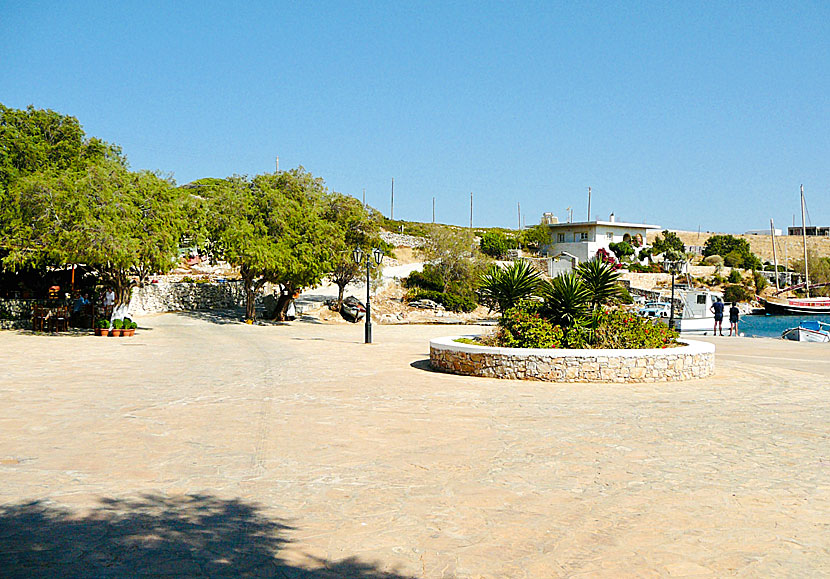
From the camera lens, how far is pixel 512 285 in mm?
17547

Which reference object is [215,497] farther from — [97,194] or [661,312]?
[661,312]

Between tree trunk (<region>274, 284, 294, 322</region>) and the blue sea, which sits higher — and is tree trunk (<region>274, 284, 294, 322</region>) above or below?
above

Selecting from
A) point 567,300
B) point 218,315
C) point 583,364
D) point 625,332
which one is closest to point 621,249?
point 218,315

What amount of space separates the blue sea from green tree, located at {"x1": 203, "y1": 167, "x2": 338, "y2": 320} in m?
28.4

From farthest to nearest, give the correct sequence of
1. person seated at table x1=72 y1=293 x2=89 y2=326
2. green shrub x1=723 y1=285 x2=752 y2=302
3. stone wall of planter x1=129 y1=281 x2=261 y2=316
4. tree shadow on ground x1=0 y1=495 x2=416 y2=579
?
green shrub x1=723 y1=285 x2=752 y2=302 → stone wall of planter x1=129 y1=281 x2=261 y2=316 → person seated at table x1=72 y1=293 x2=89 y2=326 → tree shadow on ground x1=0 y1=495 x2=416 y2=579

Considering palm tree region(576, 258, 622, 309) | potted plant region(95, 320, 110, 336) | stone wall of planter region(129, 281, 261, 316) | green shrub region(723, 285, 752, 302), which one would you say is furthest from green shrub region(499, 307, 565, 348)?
green shrub region(723, 285, 752, 302)

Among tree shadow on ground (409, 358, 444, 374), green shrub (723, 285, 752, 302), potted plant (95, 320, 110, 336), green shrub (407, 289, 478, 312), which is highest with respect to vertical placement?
green shrub (723, 285, 752, 302)

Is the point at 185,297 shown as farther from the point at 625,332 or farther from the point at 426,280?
the point at 625,332

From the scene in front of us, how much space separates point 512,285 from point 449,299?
32775 mm

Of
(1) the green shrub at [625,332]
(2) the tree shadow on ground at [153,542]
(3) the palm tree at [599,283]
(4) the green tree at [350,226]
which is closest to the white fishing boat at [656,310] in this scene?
(4) the green tree at [350,226]

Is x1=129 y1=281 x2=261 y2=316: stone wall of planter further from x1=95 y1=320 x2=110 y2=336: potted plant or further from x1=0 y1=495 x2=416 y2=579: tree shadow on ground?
x1=0 y1=495 x2=416 y2=579: tree shadow on ground

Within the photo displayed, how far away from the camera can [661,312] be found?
47312 millimetres

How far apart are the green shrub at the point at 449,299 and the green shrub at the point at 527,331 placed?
109 ft

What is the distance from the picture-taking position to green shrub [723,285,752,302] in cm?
7946
